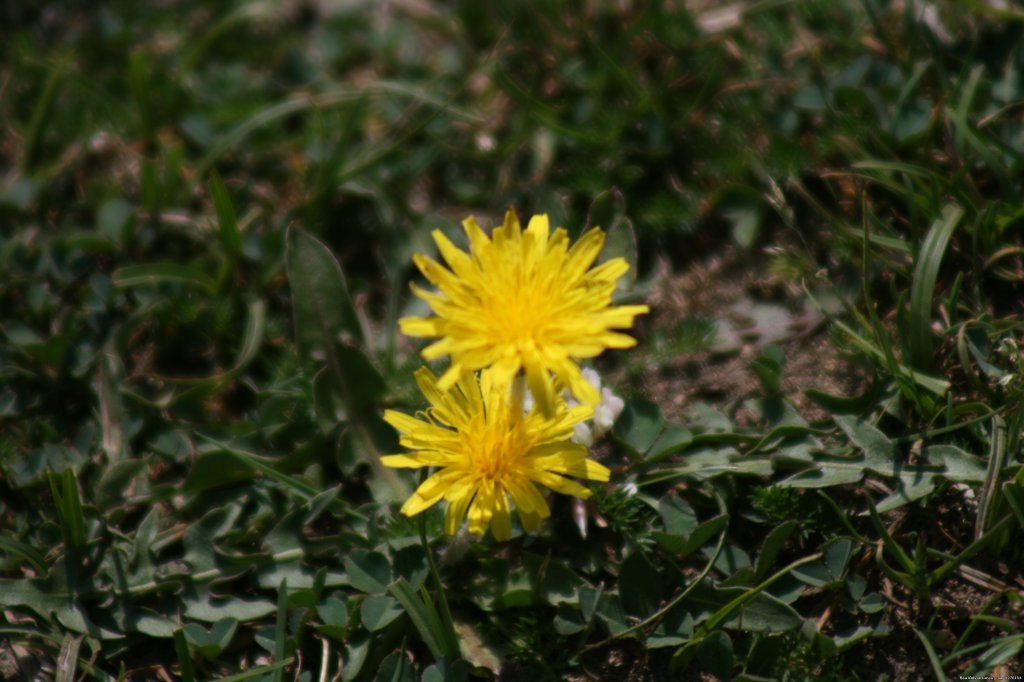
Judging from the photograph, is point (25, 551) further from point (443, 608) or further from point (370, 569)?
point (443, 608)

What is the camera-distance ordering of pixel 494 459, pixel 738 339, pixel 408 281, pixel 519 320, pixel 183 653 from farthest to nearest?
1. pixel 408 281
2. pixel 738 339
3. pixel 183 653
4. pixel 494 459
5. pixel 519 320

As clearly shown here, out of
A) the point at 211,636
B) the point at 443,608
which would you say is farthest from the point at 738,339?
the point at 211,636

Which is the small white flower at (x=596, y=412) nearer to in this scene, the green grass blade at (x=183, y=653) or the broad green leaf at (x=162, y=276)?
the green grass blade at (x=183, y=653)

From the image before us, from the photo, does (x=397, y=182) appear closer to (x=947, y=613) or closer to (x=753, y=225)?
(x=753, y=225)

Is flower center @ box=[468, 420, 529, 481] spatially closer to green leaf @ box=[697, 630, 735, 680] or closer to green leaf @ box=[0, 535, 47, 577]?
green leaf @ box=[697, 630, 735, 680]

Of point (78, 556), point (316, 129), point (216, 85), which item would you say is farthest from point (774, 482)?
point (216, 85)
